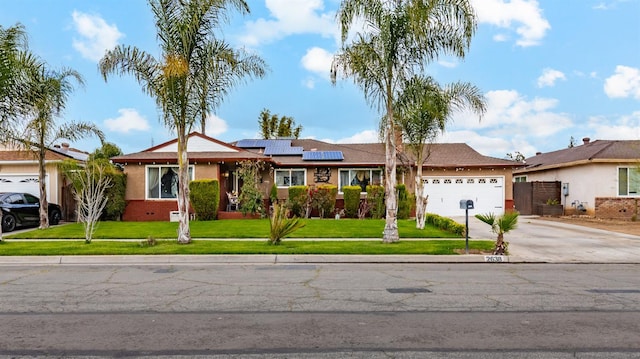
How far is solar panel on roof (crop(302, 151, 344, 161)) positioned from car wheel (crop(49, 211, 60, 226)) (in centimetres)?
1199

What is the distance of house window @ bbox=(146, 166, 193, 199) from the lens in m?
24.1

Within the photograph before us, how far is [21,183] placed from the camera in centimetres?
2411

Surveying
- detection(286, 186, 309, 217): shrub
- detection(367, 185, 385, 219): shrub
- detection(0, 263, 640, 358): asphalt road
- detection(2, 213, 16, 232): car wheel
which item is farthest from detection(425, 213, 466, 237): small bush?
detection(2, 213, 16, 232): car wheel

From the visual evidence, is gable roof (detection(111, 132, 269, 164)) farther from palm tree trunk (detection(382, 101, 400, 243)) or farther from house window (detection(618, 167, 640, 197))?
house window (detection(618, 167, 640, 197))

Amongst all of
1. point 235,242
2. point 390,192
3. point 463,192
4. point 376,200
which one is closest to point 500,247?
point 390,192

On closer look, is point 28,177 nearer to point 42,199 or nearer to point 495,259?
point 42,199

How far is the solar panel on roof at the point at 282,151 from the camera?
27641mm

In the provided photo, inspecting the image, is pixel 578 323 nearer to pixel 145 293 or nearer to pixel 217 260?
pixel 145 293

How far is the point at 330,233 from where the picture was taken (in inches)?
671

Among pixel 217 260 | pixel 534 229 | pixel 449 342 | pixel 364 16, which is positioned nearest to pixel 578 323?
pixel 449 342

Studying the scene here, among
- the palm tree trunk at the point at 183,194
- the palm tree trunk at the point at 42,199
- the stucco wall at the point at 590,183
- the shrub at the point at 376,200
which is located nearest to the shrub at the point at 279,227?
the palm tree trunk at the point at 183,194

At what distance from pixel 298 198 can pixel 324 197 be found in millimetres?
1245

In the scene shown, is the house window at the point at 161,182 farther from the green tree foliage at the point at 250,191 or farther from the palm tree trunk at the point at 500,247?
the palm tree trunk at the point at 500,247

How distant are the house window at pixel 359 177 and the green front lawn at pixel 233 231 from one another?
5.64 m
